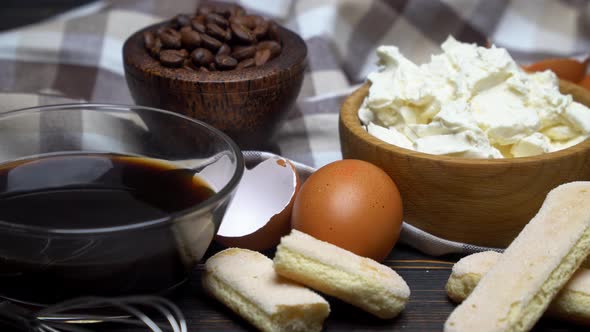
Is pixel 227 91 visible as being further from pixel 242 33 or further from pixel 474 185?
pixel 474 185

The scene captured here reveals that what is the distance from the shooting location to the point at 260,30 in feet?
5.66

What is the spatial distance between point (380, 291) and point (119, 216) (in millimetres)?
407

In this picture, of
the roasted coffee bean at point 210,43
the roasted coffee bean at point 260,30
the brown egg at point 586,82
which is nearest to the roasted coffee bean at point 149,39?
the roasted coffee bean at point 210,43

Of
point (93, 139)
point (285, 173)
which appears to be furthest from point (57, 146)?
point (285, 173)

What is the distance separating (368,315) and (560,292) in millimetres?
290

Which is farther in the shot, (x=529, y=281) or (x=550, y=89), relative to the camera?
(x=550, y=89)

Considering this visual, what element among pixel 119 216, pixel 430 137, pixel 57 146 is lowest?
pixel 57 146

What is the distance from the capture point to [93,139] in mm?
1486

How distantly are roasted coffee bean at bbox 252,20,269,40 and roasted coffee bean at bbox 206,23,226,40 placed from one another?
0.24 ft

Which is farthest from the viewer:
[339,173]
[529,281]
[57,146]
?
[57,146]

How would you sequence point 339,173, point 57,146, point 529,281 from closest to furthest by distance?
point 529,281 → point 339,173 → point 57,146

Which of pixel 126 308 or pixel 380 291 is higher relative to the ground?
pixel 380 291

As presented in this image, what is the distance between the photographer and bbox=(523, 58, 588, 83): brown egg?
188cm

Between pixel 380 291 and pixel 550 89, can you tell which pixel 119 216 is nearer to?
pixel 380 291
